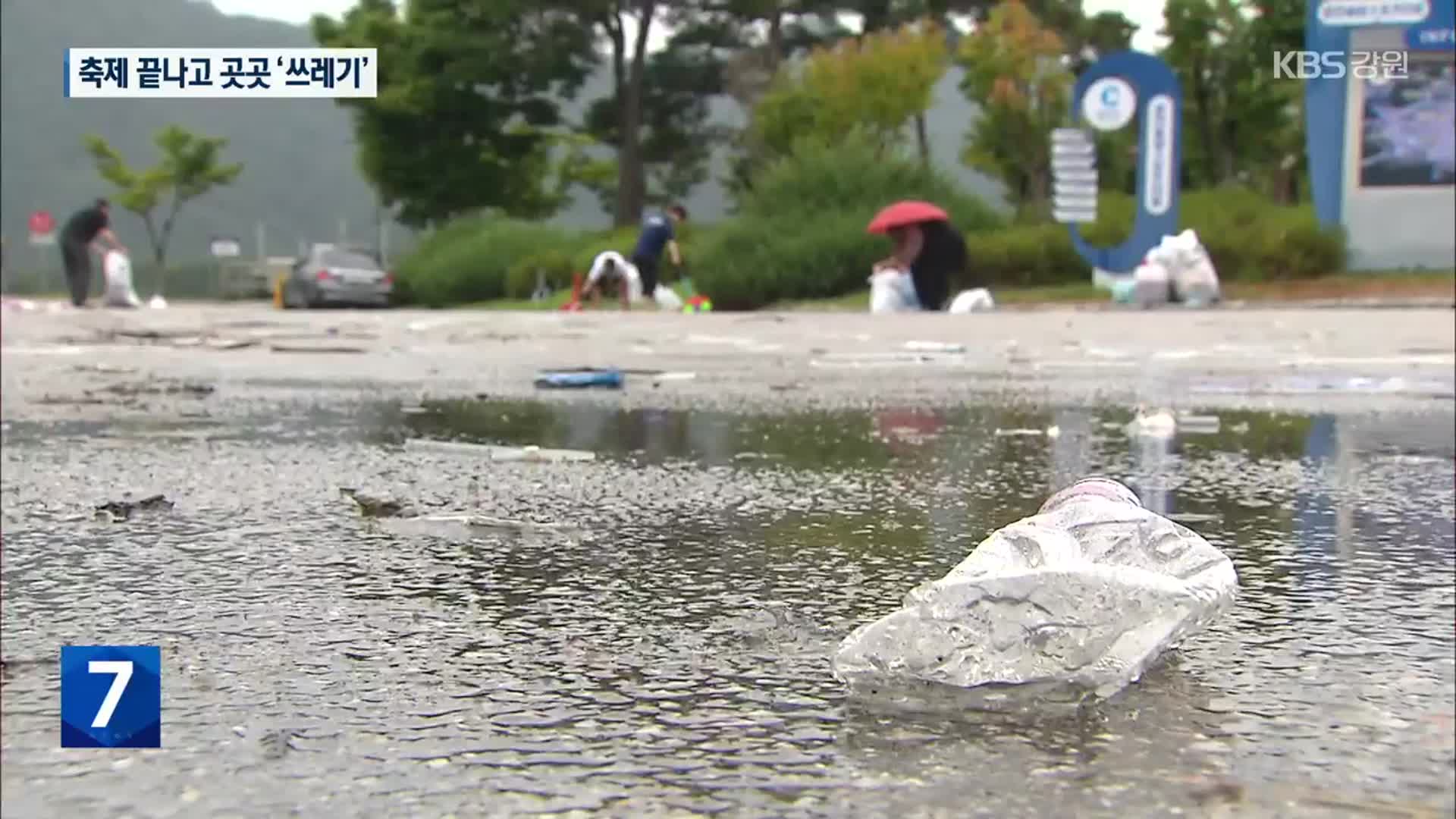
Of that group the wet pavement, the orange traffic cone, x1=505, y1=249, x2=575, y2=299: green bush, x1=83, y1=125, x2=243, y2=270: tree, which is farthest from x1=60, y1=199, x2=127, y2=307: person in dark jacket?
x1=83, y1=125, x2=243, y2=270: tree

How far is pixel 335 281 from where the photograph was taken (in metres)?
31.9

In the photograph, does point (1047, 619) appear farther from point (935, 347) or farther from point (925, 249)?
point (925, 249)

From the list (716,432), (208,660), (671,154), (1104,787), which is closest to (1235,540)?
(1104,787)

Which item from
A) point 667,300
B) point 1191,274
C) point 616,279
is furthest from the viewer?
point 616,279

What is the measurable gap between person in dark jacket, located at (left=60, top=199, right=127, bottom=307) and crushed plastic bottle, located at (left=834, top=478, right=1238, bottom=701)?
70.1 ft

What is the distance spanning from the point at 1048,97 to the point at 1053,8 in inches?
253

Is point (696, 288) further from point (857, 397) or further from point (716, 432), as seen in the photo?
point (716, 432)

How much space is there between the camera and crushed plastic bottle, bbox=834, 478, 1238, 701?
6.97ft

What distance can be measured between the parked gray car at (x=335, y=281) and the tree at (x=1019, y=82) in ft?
41.3

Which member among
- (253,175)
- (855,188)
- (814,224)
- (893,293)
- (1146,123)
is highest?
(253,175)

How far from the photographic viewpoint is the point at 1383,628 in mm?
2543

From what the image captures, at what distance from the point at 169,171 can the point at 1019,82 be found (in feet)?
76.3

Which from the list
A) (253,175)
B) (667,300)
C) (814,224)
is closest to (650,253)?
(667,300)

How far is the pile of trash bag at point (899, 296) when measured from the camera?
58.8 feet
